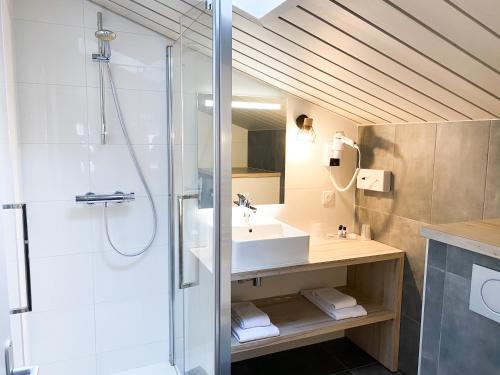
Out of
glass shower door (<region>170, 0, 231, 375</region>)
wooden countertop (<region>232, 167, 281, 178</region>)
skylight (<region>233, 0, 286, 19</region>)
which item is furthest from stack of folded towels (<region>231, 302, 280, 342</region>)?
skylight (<region>233, 0, 286, 19</region>)

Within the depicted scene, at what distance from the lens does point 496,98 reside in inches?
65.6

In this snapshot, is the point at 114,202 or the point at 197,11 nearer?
the point at 197,11

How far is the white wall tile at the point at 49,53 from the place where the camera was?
1.95 m

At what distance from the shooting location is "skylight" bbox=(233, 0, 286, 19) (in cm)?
147

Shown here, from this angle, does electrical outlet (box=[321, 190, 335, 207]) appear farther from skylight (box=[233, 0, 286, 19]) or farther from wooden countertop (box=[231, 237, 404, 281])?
skylight (box=[233, 0, 286, 19])

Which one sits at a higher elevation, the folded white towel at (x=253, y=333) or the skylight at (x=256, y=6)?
the skylight at (x=256, y=6)

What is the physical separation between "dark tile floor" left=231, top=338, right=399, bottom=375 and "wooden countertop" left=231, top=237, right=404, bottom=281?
2.52ft

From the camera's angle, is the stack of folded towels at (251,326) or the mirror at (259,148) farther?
the mirror at (259,148)

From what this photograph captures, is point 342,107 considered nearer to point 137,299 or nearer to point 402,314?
point 402,314

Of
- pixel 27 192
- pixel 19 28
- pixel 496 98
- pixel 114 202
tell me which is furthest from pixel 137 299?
pixel 496 98

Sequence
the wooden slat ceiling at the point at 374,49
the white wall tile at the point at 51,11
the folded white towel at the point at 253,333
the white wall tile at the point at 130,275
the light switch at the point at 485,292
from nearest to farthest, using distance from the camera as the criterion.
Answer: the light switch at the point at 485,292, the wooden slat ceiling at the point at 374,49, the white wall tile at the point at 51,11, the folded white towel at the point at 253,333, the white wall tile at the point at 130,275

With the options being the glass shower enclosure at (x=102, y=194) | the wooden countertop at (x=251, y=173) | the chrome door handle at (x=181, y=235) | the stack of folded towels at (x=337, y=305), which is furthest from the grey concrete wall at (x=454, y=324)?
the wooden countertop at (x=251, y=173)

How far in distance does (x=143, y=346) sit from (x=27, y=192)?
1151 mm

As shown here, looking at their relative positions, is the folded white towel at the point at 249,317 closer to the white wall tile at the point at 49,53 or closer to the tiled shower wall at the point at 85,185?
the tiled shower wall at the point at 85,185
